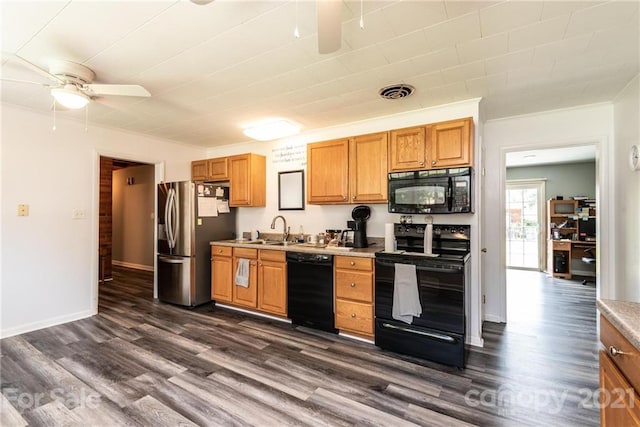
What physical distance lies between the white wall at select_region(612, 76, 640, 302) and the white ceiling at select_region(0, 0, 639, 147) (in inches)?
8.1

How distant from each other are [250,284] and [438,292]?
7.21 feet

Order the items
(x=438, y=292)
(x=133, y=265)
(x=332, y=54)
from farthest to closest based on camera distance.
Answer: (x=133, y=265) → (x=438, y=292) → (x=332, y=54)

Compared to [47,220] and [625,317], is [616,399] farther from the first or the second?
[47,220]

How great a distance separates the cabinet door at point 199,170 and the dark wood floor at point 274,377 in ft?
7.32

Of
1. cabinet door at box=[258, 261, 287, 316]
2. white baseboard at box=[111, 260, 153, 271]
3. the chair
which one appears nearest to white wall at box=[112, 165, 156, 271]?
white baseboard at box=[111, 260, 153, 271]

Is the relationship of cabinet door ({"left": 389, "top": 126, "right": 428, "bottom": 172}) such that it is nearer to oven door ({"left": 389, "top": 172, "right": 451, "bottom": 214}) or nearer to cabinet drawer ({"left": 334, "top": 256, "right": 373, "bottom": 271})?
oven door ({"left": 389, "top": 172, "right": 451, "bottom": 214})

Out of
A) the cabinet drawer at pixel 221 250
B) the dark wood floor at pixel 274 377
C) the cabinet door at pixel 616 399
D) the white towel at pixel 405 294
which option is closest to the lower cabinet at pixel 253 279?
the cabinet drawer at pixel 221 250

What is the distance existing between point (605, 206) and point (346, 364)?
302 cm

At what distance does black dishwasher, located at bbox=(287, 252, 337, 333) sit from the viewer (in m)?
3.04

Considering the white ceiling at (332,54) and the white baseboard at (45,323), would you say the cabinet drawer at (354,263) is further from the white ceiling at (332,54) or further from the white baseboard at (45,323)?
the white baseboard at (45,323)

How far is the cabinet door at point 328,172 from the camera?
3328 mm

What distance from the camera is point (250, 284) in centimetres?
361

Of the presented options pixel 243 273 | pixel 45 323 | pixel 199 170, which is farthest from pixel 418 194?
pixel 45 323

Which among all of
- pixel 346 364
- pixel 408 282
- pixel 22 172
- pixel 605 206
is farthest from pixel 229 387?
pixel 605 206
